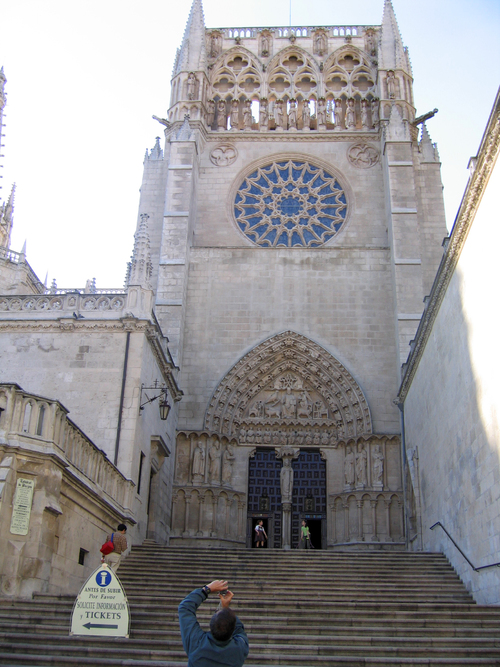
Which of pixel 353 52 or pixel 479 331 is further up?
pixel 353 52

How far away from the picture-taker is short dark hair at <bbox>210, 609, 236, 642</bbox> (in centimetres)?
352

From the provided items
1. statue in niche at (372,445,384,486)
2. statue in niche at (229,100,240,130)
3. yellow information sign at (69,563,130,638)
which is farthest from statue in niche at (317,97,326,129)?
yellow information sign at (69,563,130,638)

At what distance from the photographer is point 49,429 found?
963cm

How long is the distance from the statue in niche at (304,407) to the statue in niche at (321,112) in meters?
9.22

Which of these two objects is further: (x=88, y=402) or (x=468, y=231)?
(x=88, y=402)

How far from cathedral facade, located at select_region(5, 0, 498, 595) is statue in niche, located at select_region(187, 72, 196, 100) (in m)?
0.07

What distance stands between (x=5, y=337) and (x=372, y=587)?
332 inches

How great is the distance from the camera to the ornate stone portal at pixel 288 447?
1756cm

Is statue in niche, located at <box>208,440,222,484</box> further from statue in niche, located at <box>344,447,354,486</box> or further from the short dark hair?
the short dark hair

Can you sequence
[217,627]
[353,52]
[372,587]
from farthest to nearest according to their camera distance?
[353,52]
[372,587]
[217,627]

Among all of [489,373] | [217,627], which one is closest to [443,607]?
[489,373]

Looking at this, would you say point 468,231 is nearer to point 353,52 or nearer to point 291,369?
point 291,369

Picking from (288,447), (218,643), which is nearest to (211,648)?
(218,643)

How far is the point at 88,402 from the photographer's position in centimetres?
1366
